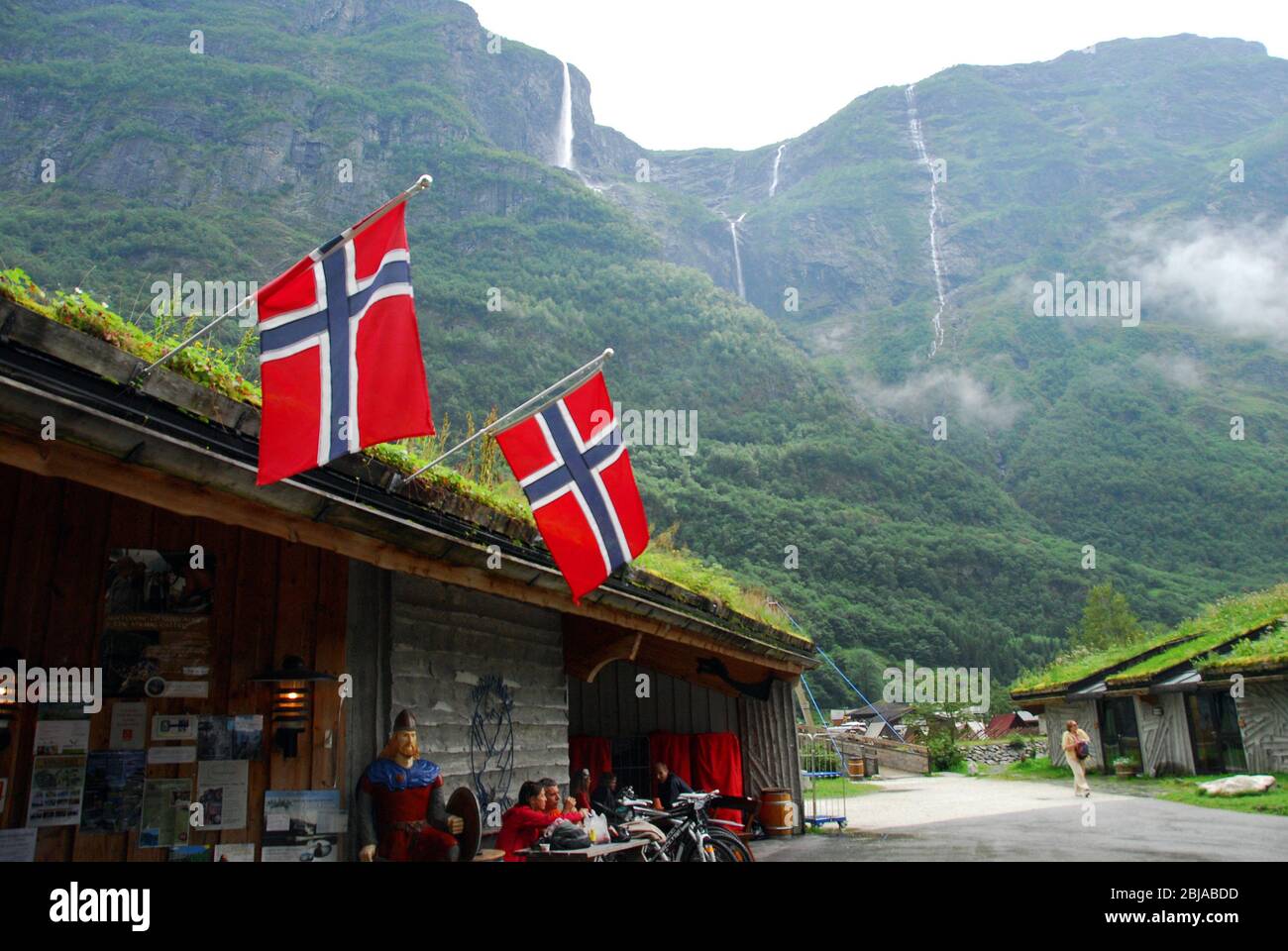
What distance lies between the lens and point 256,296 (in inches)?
186

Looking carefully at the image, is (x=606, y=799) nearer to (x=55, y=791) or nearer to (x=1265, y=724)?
(x=55, y=791)

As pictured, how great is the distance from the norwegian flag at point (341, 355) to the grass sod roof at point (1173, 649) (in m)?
24.9

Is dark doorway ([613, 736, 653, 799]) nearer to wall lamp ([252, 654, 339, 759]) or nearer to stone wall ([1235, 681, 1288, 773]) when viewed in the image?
wall lamp ([252, 654, 339, 759])

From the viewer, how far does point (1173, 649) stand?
2747 centimetres

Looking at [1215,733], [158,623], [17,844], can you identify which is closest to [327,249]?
[158,623]

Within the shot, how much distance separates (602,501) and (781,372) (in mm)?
120793

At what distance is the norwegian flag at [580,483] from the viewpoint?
6.79m

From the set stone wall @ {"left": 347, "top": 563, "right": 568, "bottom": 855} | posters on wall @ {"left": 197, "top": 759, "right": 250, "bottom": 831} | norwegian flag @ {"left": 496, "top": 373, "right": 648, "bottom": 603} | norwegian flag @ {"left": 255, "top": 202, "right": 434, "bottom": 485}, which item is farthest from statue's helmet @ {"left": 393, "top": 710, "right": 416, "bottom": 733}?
norwegian flag @ {"left": 255, "top": 202, "right": 434, "bottom": 485}

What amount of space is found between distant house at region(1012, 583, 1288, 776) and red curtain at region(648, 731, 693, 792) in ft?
45.6

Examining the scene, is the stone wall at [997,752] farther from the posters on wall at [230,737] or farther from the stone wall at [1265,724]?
the posters on wall at [230,737]

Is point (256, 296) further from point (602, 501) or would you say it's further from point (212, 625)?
point (602, 501)

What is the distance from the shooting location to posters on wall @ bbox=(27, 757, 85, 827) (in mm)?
5102

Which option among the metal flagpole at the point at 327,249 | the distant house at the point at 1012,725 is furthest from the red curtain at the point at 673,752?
the distant house at the point at 1012,725

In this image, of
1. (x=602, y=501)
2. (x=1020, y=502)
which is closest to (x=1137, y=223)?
(x=1020, y=502)
